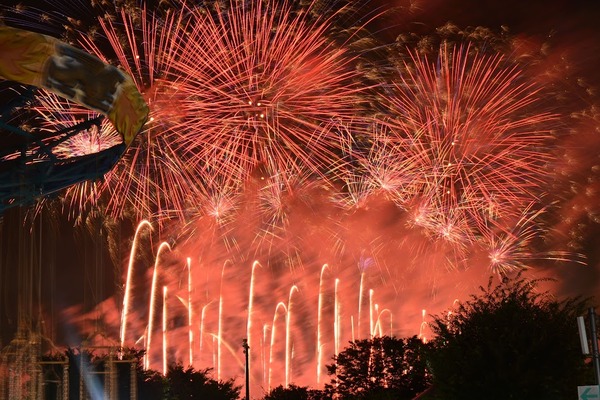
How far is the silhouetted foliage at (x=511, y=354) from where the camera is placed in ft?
103

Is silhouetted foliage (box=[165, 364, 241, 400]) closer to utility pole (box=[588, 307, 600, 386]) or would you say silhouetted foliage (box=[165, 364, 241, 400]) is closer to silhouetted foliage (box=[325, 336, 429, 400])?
silhouetted foliage (box=[325, 336, 429, 400])

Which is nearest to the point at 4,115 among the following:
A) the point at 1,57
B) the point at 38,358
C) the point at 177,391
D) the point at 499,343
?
the point at 1,57

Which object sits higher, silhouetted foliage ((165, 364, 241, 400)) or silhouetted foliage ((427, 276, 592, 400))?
silhouetted foliage ((165, 364, 241, 400))

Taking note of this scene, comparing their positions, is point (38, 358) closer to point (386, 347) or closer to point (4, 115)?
point (4, 115)

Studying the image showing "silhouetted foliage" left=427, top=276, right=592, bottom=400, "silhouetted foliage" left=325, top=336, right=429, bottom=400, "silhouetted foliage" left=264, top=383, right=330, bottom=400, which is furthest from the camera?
"silhouetted foliage" left=264, top=383, right=330, bottom=400

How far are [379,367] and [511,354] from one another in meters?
50.5

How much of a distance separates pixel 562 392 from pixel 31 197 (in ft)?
57.8

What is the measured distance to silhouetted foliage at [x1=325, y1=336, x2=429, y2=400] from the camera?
264ft

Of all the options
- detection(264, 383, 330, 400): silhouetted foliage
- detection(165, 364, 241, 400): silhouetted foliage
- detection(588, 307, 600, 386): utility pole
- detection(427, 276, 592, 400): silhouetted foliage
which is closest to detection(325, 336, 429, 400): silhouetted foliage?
detection(264, 383, 330, 400): silhouetted foliage

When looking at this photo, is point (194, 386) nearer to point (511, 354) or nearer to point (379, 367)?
point (379, 367)

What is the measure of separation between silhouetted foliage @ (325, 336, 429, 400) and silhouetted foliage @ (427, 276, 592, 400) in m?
46.7

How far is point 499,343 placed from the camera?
32094 millimetres

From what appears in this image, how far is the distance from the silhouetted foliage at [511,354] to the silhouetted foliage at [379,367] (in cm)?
4671

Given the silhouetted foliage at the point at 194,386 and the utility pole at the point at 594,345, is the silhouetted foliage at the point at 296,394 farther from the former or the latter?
the utility pole at the point at 594,345
